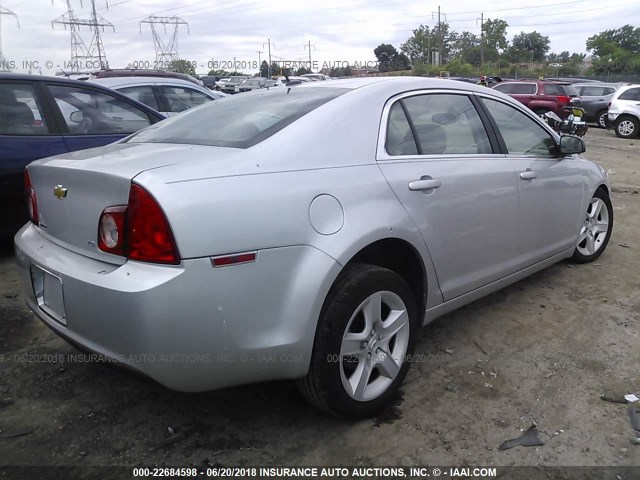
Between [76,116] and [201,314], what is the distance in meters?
3.58

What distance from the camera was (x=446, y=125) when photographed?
3.10 m

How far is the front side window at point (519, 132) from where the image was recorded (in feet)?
11.5

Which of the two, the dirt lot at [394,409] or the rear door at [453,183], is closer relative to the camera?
the dirt lot at [394,409]

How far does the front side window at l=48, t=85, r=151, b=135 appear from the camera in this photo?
4754mm

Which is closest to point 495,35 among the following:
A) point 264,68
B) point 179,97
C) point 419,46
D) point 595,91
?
point 419,46

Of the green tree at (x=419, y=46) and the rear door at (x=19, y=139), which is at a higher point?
the green tree at (x=419, y=46)

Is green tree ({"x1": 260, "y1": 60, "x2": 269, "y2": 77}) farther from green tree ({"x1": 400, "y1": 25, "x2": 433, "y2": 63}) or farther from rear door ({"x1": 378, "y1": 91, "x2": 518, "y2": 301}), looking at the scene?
rear door ({"x1": 378, "y1": 91, "x2": 518, "y2": 301})

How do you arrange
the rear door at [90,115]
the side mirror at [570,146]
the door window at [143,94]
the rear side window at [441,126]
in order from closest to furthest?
the rear side window at [441,126], the side mirror at [570,146], the rear door at [90,115], the door window at [143,94]

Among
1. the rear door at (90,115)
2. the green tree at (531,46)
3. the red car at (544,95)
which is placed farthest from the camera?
the green tree at (531,46)

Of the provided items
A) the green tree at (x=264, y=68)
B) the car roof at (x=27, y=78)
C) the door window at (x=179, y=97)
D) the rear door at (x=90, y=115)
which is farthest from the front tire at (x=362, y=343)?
the green tree at (x=264, y=68)

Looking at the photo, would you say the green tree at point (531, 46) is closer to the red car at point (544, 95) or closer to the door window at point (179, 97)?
the red car at point (544, 95)

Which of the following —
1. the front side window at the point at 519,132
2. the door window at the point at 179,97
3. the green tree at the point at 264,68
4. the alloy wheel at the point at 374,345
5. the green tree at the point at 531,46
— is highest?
the green tree at the point at 531,46

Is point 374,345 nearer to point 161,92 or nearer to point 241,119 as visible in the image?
point 241,119

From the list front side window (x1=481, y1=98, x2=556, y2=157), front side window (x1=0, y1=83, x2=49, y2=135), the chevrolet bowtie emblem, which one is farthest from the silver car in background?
the chevrolet bowtie emblem
